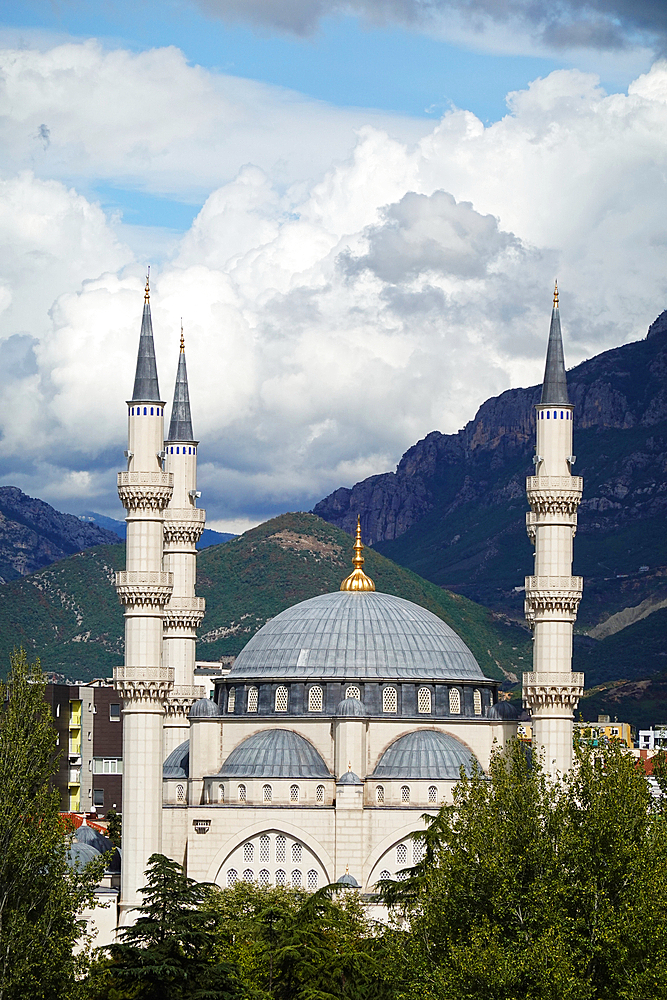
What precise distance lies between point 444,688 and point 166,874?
23.1 m

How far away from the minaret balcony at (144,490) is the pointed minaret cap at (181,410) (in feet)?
32.6

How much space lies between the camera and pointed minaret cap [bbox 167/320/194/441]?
235 ft

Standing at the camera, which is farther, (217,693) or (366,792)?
(217,693)

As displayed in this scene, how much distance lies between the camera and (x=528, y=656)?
646 ft

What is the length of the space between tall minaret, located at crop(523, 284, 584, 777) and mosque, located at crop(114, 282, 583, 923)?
2.0 inches

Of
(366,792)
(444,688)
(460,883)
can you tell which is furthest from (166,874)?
(444,688)

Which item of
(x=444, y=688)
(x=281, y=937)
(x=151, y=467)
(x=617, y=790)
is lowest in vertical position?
(x=281, y=937)

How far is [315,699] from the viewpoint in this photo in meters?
67.0

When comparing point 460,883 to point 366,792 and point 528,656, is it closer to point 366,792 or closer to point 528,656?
point 366,792

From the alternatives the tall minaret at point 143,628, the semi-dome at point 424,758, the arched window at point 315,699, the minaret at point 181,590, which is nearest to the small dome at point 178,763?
the minaret at point 181,590

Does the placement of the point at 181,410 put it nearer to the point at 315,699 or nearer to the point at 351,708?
the point at 315,699

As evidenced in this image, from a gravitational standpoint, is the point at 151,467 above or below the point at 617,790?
above

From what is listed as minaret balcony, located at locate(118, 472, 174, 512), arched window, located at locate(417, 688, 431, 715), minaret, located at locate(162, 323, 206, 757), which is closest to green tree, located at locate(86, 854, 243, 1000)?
minaret balcony, located at locate(118, 472, 174, 512)

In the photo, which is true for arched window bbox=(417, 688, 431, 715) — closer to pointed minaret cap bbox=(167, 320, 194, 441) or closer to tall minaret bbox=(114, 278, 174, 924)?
tall minaret bbox=(114, 278, 174, 924)
